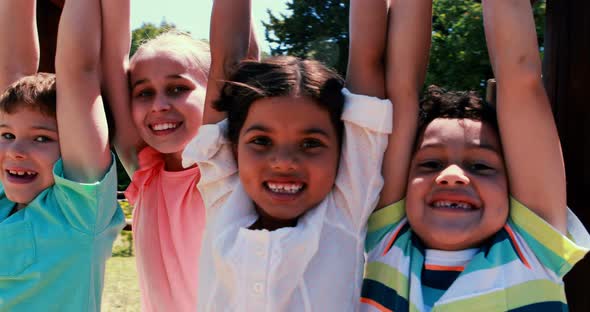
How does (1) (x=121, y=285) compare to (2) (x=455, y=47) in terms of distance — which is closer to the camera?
(1) (x=121, y=285)

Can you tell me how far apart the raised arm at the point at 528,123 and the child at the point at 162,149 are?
1.07 meters

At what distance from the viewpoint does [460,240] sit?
5.90 feet

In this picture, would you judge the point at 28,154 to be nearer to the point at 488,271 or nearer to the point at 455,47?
the point at 488,271

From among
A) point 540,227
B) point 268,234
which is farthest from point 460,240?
point 268,234

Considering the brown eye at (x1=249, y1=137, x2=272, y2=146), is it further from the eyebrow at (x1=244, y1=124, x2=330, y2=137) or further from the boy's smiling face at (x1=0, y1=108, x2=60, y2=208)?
the boy's smiling face at (x1=0, y1=108, x2=60, y2=208)

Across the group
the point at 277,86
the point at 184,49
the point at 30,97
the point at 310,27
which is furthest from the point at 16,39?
the point at 310,27

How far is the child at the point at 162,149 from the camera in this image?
232cm

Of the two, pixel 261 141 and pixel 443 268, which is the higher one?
pixel 261 141

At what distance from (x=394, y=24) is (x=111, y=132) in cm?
107

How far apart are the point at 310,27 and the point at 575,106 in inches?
699

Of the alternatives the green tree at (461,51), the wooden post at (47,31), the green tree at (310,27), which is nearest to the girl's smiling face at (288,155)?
the wooden post at (47,31)

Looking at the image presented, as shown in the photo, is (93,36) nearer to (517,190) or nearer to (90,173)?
(90,173)

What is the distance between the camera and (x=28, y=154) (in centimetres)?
215

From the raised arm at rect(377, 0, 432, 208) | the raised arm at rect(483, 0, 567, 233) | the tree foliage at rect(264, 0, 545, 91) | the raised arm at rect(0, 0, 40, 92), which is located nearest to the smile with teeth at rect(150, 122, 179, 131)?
the raised arm at rect(0, 0, 40, 92)
